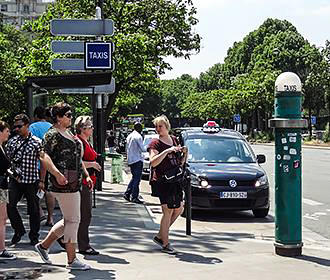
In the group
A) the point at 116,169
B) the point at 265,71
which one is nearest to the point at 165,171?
the point at 116,169

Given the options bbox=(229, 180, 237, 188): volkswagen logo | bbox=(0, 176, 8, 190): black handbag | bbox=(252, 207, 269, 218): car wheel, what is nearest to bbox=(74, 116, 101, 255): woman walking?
bbox=(0, 176, 8, 190): black handbag

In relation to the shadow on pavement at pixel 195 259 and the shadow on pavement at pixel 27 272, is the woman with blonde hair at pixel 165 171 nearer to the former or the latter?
the shadow on pavement at pixel 195 259

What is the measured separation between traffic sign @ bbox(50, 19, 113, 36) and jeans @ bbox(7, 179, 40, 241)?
617cm

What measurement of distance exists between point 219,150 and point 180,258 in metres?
6.31

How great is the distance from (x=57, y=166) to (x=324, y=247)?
4215 millimetres

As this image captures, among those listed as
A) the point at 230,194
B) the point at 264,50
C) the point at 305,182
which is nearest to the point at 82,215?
the point at 230,194

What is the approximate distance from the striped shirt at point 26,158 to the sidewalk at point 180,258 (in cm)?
91

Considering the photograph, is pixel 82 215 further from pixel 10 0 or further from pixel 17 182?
pixel 10 0

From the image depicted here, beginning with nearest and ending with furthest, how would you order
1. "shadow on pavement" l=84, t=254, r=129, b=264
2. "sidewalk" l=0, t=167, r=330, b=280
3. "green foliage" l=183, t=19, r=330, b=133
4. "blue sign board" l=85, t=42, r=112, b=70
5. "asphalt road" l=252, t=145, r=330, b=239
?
"sidewalk" l=0, t=167, r=330, b=280
"shadow on pavement" l=84, t=254, r=129, b=264
"asphalt road" l=252, t=145, r=330, b=239
"blue sign board" l=85, t=42, r=112, b=70
"green foliage" l=183, t=19, r=330, b=133

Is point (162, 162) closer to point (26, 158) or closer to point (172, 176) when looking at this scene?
point (172, 176)

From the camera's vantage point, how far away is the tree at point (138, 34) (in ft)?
79.2

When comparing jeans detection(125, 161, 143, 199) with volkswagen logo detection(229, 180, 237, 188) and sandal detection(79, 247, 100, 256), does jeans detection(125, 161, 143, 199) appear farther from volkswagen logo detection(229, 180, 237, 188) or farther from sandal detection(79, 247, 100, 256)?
sandal detection(79, 247, 100, 256)

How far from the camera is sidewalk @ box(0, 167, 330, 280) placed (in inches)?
273

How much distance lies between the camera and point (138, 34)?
85.8ft
